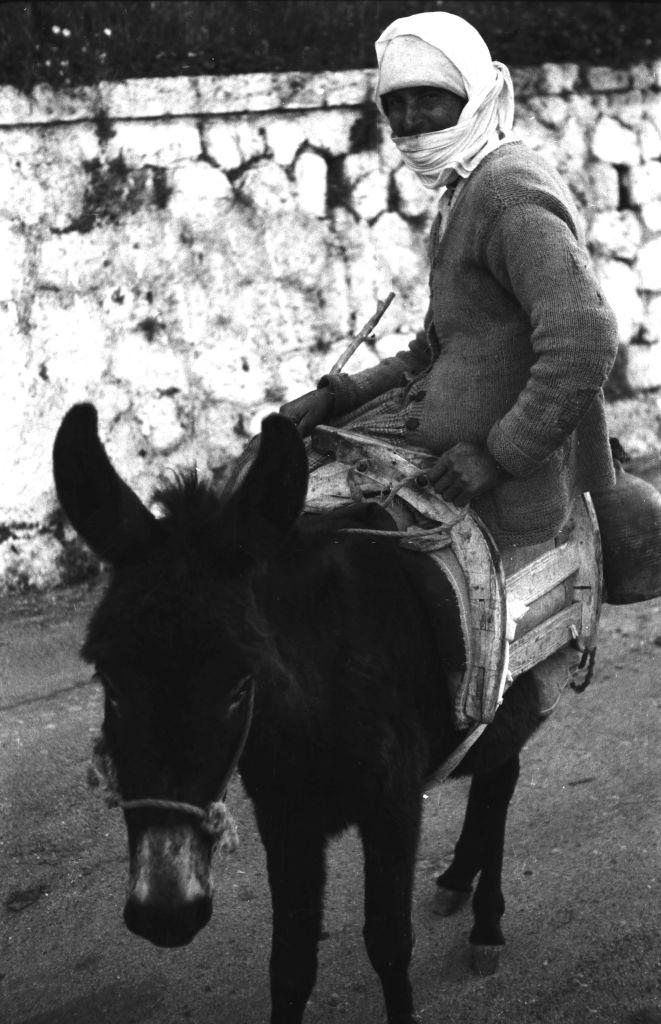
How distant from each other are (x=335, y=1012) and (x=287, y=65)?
15.5ft

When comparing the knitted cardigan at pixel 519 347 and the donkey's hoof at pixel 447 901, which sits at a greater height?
the knitted cardigan at pixel 519 347

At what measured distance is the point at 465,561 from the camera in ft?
8.38

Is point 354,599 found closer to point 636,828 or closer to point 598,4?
point 636,828

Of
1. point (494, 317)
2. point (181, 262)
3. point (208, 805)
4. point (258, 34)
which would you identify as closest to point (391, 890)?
point (208, 805)

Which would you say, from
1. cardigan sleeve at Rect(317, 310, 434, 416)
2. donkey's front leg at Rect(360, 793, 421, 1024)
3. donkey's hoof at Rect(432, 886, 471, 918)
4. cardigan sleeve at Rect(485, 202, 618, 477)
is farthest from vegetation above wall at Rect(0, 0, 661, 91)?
donkey's front leg at Rect(360, 793, 421, 1024)

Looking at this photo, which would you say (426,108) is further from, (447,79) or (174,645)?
(174,645)

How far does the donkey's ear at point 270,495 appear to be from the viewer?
6.61ft

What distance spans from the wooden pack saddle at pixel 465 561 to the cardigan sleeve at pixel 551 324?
0.26 meters

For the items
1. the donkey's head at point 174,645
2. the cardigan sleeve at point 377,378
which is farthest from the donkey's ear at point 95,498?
the cardigan sleeve at point 377,378

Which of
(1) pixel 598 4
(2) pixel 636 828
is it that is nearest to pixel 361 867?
(2) pixel 636 828

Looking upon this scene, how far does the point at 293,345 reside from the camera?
5.81m

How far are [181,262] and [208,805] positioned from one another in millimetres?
4104

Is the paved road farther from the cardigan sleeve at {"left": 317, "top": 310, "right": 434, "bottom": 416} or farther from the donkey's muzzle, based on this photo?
the cardigan sleeve at {"left": 317, "top": 310, "right": 434, "bottom": 416}

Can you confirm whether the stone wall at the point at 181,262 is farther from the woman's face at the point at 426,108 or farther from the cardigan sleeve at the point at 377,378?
the woman's face at the point at 426,108
